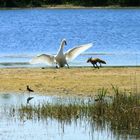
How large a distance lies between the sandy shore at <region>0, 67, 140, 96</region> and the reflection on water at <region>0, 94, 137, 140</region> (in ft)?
10.8

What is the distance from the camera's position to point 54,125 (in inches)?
638

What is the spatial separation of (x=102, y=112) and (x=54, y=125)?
3.33ft

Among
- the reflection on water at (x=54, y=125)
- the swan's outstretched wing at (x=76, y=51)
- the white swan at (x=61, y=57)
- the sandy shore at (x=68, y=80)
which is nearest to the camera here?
the reflection on water at (x=54, y=125)

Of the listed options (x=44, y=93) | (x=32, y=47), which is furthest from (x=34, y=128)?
(x=32, y=47)

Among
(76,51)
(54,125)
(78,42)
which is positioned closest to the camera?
(54,125)

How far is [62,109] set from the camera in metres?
16.6

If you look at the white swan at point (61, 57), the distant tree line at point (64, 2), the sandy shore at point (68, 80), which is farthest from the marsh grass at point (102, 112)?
the distant tree line at point (64, 2)

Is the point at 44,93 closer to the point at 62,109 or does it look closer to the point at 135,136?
the point at 62,109

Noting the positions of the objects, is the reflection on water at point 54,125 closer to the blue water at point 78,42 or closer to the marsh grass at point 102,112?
the marsh grass at point 102,112

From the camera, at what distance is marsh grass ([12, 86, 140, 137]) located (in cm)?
1545

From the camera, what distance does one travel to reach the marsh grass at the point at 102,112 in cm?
1545

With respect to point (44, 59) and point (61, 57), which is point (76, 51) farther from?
point (44, 59)

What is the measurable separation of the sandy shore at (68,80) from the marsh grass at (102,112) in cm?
337

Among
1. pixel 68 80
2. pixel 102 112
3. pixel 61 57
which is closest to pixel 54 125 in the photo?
pixel 102 112
